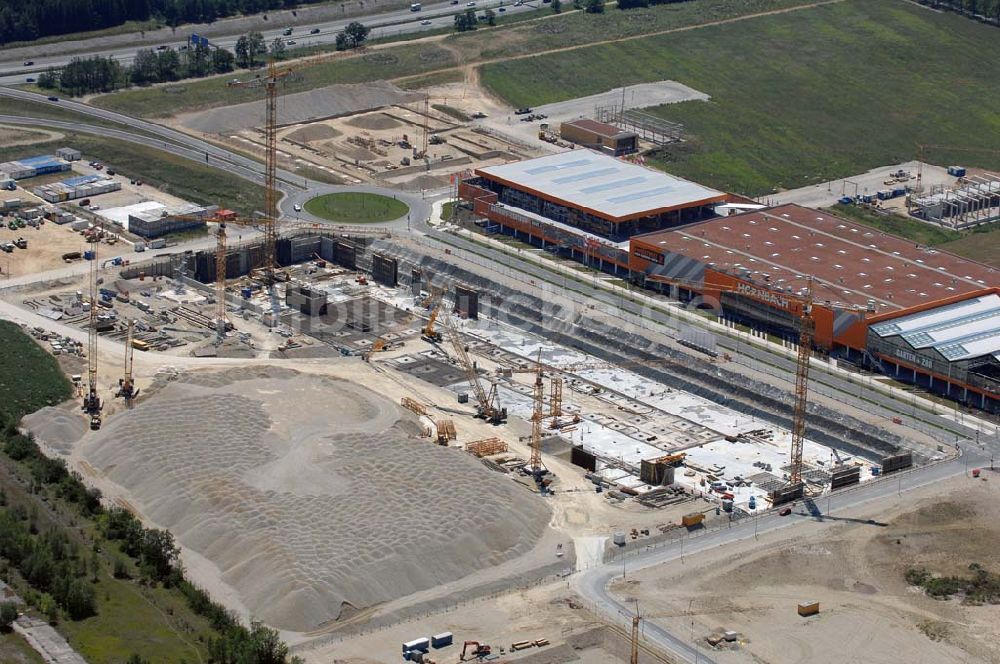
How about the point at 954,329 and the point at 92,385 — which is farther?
the point at 954,329

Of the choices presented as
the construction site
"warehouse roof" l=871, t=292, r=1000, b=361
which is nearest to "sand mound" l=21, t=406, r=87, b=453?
the construction site

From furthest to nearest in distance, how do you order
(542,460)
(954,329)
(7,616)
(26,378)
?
(954,329) < (26,378) < (542,460) < (7,616)

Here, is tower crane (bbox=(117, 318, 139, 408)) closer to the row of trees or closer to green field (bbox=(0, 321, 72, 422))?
green field (bbox=(0, 321, 72, 422))

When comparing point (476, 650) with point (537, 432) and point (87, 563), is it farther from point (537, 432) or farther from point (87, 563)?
point (537, 432)

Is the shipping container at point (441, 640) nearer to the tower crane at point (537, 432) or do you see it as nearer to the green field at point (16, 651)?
the green field at point (16, 651)

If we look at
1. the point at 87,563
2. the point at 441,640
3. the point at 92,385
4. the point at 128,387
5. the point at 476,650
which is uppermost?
the point at 92,385

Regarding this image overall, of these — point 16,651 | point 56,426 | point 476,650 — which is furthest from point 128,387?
point 476,650

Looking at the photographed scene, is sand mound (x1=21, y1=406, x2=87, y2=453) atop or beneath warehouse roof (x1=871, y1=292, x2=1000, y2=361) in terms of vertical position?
beneath
